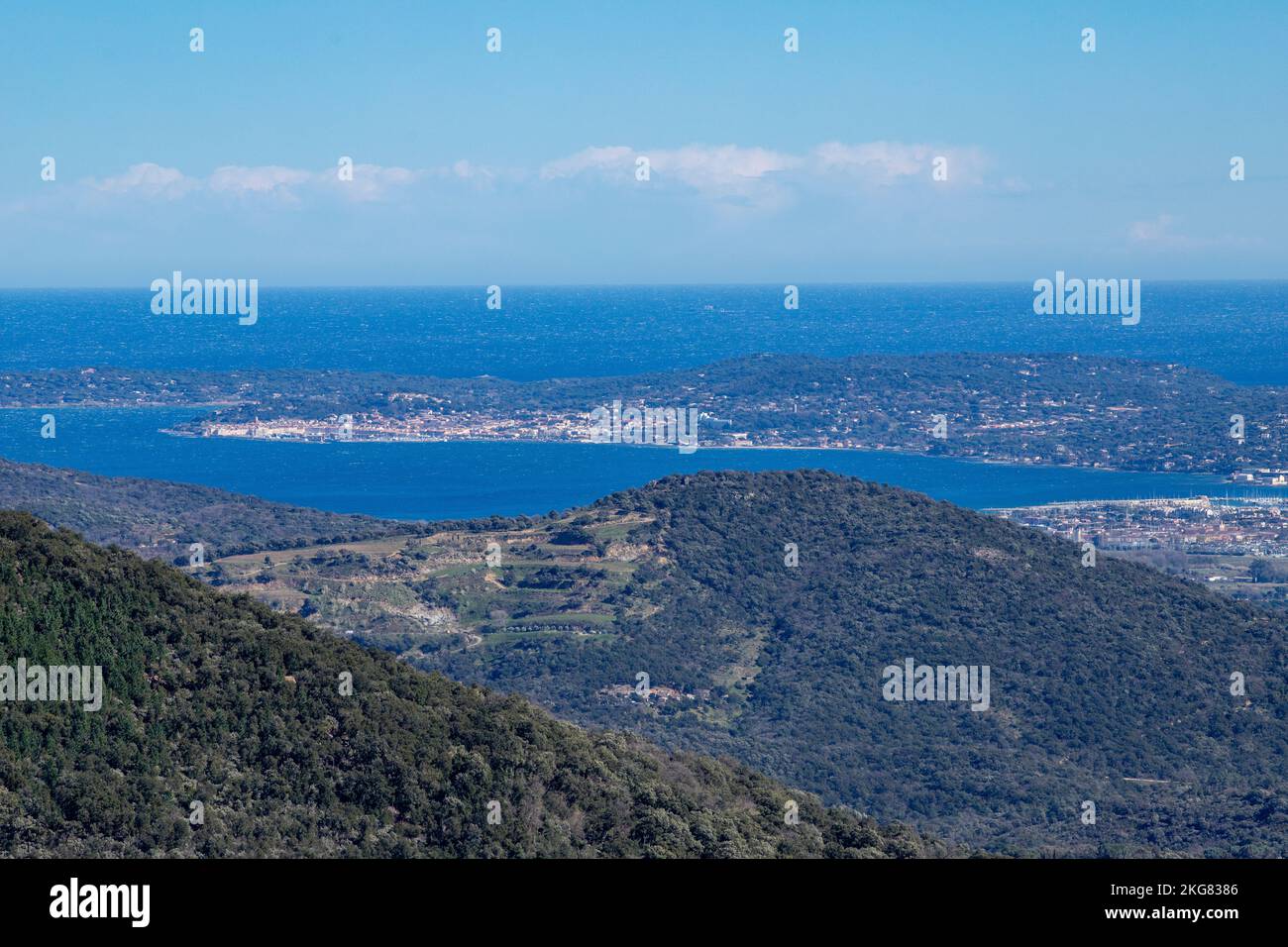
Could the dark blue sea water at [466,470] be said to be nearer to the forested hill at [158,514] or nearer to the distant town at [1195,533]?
the distant town at [1195,533]

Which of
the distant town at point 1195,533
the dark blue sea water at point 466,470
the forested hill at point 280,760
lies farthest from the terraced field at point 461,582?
the dark blue sea water at point 466,470

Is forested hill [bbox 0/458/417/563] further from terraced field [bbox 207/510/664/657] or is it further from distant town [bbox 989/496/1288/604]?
distant town [bbox 989/496/1288/604]

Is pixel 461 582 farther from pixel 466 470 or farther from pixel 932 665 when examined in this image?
pixel 466 470

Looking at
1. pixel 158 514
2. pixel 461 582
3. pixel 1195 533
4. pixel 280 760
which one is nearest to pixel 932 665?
pixel 461 582

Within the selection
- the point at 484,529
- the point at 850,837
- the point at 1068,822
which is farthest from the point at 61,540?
the point at 484,529

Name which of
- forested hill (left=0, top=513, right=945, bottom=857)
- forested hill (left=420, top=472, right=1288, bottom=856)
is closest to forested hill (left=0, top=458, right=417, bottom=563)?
forested hill (left=420, top=472, right=1288, bottom=856)
